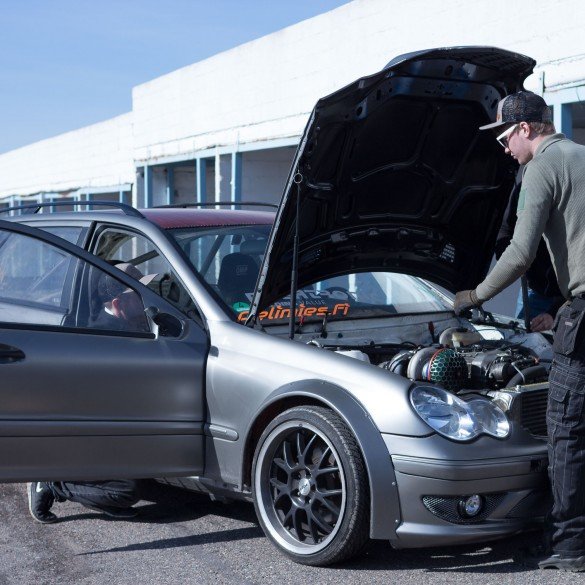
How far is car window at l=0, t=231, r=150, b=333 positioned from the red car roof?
588mm

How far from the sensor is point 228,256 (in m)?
5.24

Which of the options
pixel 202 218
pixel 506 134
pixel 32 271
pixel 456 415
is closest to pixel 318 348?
pixel 456 415

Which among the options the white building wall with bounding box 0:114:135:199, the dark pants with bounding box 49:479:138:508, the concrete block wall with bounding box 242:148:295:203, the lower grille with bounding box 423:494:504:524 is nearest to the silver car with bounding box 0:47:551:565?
the lower grille with bounding box 423:494:504:524

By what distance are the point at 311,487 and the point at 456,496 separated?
0.64m

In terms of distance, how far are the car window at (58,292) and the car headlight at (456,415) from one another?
1.36 meters

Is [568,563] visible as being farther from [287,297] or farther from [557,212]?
[287,297]

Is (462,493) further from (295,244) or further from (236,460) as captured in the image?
(295,244)

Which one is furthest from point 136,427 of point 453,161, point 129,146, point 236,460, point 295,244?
point 129,146

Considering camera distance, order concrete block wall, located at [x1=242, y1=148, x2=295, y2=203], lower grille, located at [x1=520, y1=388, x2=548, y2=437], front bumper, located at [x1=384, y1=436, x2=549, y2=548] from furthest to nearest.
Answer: concrete block wall, located at [x1=242, y1=148, x2=295, y2=203], lower grille, located at [x1=520, y1=388, x2=548, y2=437], front bumper, located at [x1=384, y1=436, x2=549, y2=548]

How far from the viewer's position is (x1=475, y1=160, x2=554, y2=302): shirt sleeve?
4.03m

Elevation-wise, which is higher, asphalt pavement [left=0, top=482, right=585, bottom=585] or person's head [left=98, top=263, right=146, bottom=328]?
person's head [left=98, top=263, right=146, bottom=328]

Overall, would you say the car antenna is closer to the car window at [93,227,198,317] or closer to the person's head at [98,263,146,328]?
the car window at [93,227,198,317]

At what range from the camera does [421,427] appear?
3887mm

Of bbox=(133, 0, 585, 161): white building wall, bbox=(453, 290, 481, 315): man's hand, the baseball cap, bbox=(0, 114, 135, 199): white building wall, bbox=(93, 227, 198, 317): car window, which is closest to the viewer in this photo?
the baseball cap
